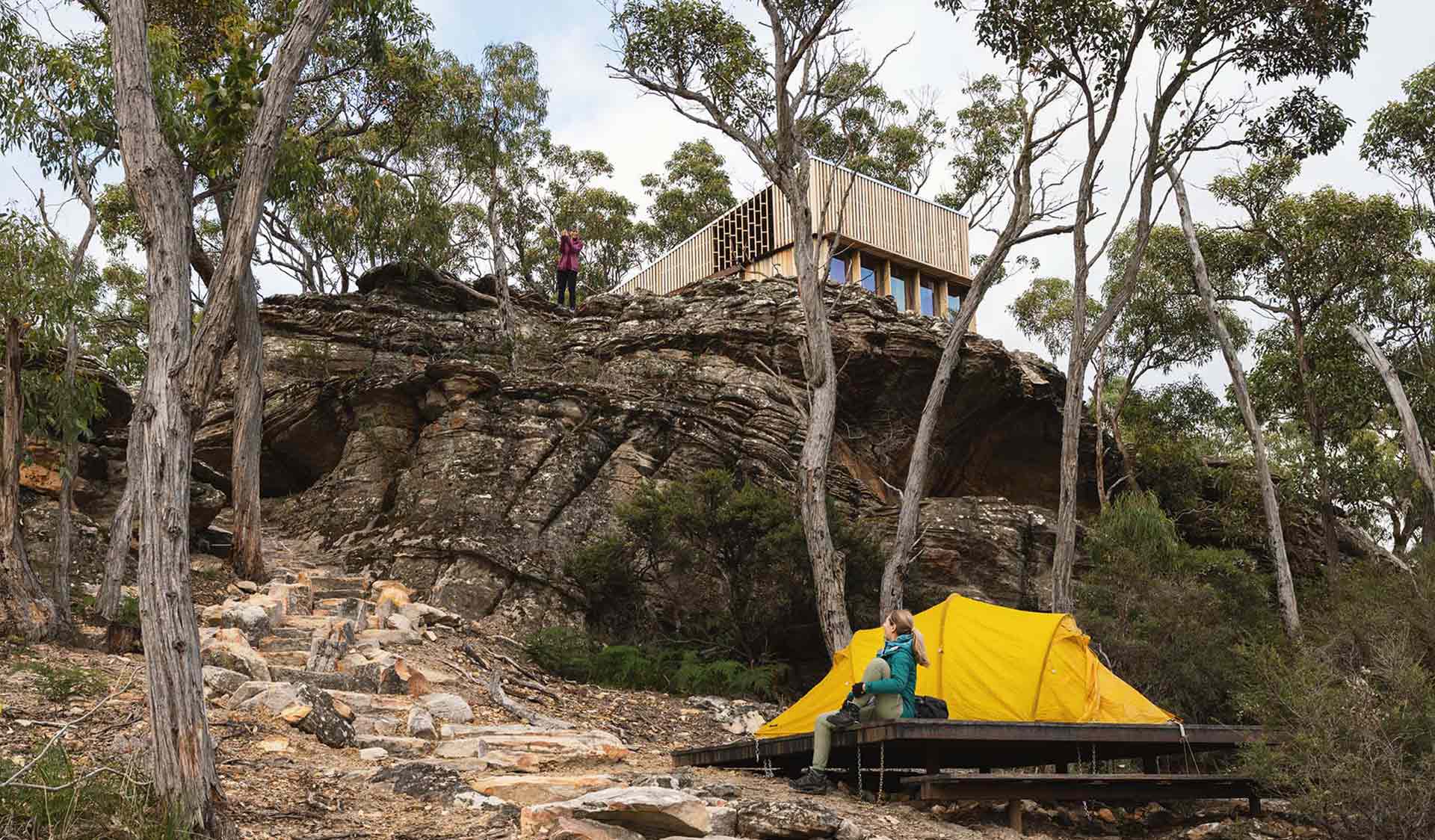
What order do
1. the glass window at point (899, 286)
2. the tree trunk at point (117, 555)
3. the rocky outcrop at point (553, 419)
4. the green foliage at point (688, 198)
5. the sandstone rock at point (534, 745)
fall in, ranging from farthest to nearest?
the green foliage at point (688, 198) → the glass window at point (899, 286) → the rocky outcrop at point (553, 419) → the tree trunk at point (117, 555) → the sandstone rock at point (534, 745)

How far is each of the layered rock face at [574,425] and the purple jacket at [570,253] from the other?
1203mm

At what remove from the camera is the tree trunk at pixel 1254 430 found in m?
19.1

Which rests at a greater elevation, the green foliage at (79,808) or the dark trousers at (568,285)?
the dark trousers at (568,285)

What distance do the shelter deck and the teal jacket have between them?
0.28m

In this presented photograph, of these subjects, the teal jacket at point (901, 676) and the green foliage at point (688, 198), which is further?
the green foliage at point (688, 198)

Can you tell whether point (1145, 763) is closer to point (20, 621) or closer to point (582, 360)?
point (20, 621)

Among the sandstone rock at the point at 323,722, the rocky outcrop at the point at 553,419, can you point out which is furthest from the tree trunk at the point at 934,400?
the sandstone rock at the point at 323,722

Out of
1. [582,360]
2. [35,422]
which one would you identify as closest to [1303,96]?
[582,360]

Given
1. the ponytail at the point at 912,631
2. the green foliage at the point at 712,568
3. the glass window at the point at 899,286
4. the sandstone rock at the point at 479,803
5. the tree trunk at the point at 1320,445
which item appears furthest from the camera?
the glass window at the point at 899,286

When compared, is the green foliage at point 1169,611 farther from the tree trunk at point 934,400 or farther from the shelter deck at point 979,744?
the shelter deck at point 979,744

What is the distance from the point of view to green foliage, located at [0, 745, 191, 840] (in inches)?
203

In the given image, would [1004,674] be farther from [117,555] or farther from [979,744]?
[117,555]

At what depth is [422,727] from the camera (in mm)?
9000

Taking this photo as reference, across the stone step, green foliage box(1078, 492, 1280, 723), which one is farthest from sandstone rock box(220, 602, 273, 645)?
green foliage box(1078, 492, 1280, 723)
